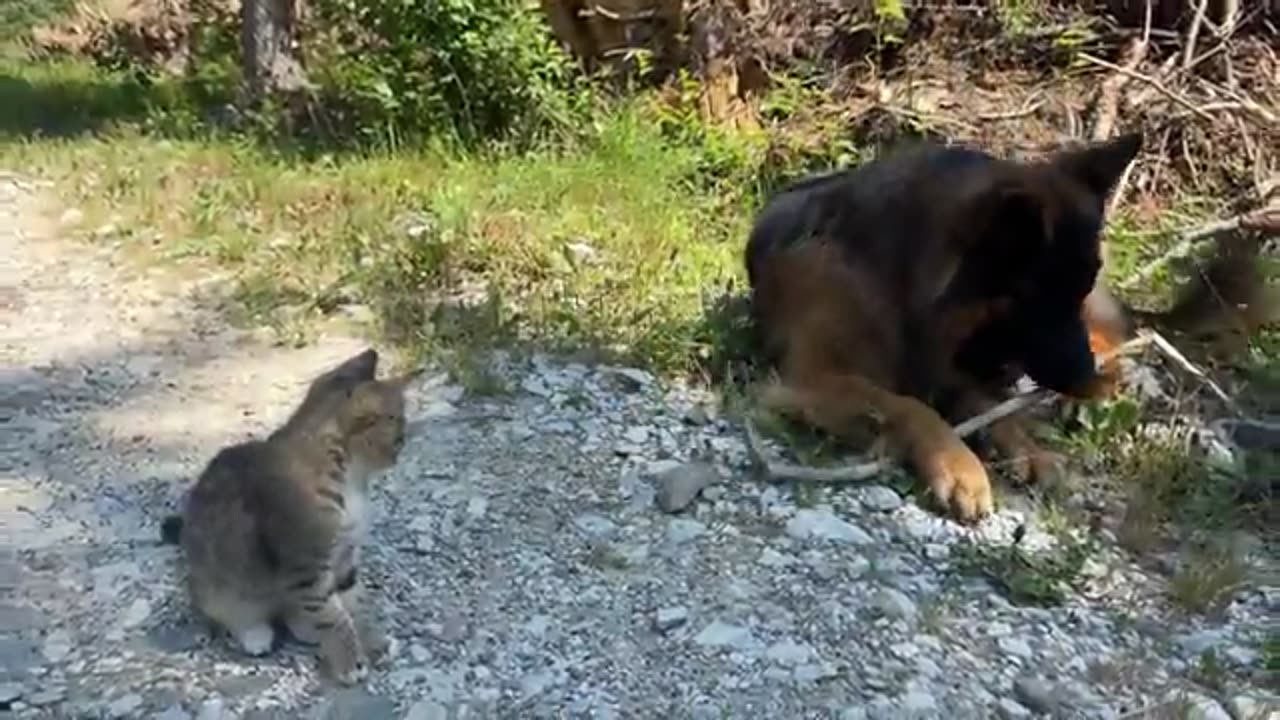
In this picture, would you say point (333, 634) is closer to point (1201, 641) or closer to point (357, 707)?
point (357, 707)

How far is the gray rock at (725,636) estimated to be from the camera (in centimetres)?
Answer: 407

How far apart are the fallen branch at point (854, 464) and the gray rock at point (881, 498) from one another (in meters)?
0.06

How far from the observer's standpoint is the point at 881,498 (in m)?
4.86

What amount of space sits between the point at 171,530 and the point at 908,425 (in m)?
2.19

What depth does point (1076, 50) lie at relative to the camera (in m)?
8.63

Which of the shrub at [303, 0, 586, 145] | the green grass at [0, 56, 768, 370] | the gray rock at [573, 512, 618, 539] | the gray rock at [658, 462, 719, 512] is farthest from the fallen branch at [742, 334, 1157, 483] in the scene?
the shrub at [303, 0, 586, 145]

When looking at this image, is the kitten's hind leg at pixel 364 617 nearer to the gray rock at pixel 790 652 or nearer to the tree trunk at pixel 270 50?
the gray rock at pixel 790 652

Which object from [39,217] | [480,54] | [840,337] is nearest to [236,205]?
[39,217]

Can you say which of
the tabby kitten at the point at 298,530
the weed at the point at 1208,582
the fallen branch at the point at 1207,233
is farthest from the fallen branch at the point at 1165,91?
the tabby kitten at the point at 298,530

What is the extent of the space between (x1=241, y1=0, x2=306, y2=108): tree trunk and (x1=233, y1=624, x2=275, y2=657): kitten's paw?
259 inches

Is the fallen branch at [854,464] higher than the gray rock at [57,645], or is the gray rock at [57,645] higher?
the gray rock at [57,645]

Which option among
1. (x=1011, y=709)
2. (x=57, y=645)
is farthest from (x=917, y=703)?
(x=57, y=645)

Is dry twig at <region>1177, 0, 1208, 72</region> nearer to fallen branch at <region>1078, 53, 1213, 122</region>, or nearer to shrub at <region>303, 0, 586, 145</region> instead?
fallen branch at <region>1078, 53, 1213, 122</region>

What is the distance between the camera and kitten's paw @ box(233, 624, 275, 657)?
3916 mm
